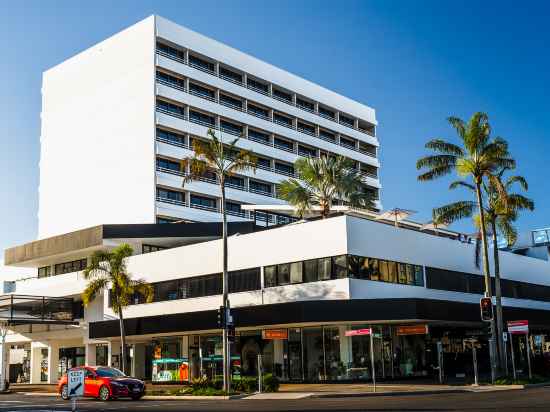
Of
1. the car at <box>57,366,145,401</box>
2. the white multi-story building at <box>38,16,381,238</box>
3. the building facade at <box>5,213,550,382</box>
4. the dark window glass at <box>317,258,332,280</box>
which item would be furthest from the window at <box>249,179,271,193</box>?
the car at <box>57,366,145,401</box>

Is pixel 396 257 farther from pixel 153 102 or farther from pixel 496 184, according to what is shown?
pixel 153 102

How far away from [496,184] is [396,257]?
7751mm

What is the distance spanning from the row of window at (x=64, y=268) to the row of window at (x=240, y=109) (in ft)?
54.7

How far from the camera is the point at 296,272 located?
40719mm

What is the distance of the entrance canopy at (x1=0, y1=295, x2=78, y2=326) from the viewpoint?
50.9 metres

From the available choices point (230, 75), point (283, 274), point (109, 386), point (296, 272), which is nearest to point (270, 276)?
point (283, 274)

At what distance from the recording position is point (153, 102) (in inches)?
2549

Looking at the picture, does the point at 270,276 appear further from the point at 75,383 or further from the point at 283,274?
the point at 75,383

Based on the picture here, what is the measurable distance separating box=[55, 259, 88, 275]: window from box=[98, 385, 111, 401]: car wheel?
84.7 feet

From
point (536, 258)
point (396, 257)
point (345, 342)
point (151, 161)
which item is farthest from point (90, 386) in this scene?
point (536, 258)

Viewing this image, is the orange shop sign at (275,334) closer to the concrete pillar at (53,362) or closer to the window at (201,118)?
the concrete pillar at (53,362)

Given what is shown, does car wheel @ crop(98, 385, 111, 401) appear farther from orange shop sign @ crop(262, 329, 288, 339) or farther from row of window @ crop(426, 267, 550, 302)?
row of window @ crop(426, 267, 550, 302)

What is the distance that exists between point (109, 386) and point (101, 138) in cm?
4047

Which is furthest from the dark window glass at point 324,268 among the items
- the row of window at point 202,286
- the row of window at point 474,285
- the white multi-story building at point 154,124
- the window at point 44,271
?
the window at point 44,271
